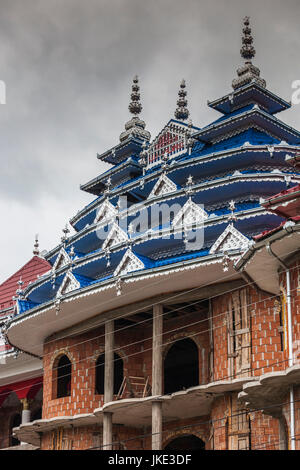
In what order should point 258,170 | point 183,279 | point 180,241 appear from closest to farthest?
1. point 183,279
2. point 180,241
3. point 258,170

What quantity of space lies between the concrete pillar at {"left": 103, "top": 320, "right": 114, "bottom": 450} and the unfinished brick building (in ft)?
0.18

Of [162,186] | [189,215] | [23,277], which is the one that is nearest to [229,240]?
[189,215]

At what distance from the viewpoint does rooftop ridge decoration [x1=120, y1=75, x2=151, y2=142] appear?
142 feet

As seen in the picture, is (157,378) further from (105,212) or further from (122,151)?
(122,151)

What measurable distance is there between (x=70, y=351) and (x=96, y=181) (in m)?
10.5

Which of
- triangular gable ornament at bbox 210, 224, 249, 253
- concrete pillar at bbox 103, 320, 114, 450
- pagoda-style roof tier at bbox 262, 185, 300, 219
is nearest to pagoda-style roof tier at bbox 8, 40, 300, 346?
triangular gable ornament at bbox 210, 224, 249, 253

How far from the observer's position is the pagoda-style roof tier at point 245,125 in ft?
117

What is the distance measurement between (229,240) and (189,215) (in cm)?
297

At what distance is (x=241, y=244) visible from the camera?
2889 centimetres

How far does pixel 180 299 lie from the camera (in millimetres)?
30734

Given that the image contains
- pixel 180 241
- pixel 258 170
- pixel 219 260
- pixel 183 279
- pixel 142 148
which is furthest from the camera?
pixel 142 148

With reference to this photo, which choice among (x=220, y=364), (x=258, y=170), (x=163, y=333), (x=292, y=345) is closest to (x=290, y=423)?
(x=292, y=345)

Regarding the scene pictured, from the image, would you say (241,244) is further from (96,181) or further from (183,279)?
(96,181)

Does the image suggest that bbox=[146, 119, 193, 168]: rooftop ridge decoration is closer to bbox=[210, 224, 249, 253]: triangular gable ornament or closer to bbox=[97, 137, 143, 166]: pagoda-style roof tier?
bbox=[97, 137, 143, 166]: pagoda-style roof tier
